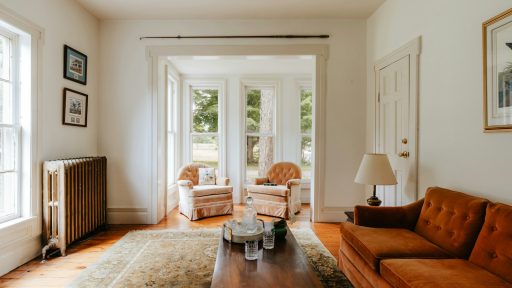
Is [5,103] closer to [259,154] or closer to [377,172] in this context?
[377,172]

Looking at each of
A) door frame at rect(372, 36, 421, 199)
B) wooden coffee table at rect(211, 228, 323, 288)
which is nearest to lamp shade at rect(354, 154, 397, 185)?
door frame at rect(372, 36, 421, 199)

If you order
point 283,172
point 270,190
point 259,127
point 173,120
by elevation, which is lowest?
point 270,190

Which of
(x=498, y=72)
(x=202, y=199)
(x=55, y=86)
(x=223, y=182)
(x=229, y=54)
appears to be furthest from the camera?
(x=223, y=182)

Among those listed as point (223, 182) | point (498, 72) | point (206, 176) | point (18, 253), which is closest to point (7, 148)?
point (18, 253)

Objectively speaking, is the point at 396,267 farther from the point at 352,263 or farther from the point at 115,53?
the point at 115,53

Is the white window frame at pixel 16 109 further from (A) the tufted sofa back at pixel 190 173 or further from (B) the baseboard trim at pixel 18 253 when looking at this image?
(A) the tufted sofa back at pixel 190 173

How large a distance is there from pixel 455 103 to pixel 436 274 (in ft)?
5.01

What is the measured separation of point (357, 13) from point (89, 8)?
12.1ft

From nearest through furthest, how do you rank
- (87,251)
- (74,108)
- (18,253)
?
1. (18,253)
2. (87,251)
3. (74,108)

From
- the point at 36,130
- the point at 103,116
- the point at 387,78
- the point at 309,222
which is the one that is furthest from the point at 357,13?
the point at 36,130

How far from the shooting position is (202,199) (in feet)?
14.4

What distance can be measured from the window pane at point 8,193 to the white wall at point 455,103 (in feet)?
13.5

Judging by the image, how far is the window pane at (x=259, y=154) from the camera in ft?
19.2

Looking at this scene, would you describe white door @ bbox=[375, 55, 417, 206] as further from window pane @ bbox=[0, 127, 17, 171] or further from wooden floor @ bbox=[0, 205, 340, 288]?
window pane @ bbox=[0, 127, 17, 171]
